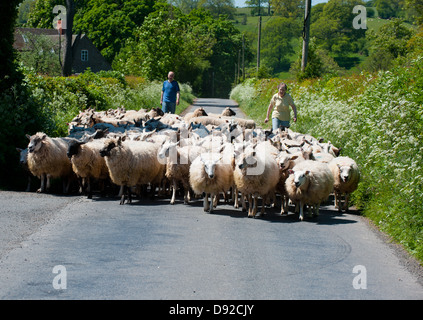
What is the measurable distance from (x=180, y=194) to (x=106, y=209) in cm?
267

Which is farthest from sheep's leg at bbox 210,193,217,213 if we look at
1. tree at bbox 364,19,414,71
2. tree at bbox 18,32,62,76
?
tree at bbox 364,19,414,71

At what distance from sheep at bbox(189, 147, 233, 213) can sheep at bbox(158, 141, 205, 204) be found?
747 millimetres

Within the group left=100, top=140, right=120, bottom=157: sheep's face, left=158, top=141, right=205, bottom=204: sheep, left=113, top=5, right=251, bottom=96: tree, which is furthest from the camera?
left=113, top=5, right=251, bottom=96: tree

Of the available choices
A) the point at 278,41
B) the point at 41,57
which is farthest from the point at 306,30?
the point at 278,41

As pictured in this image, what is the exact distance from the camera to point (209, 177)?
38.6 ft

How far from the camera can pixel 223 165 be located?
12234 mm

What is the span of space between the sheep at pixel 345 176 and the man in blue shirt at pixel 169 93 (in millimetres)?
9232

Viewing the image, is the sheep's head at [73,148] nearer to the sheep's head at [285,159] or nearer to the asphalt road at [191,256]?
the asphalt road at [191,256]

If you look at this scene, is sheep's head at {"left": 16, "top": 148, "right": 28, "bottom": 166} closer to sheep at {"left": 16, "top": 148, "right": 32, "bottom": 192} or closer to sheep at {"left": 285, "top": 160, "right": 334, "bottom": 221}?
sheep at {"left": 16, "top": 148, "right": 32, "bottom": 192}

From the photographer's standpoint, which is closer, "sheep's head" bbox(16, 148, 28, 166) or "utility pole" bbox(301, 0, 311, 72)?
"sheep's head" bbox(16, 148, 28, 166)

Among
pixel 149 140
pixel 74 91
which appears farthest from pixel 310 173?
pixel 74 91

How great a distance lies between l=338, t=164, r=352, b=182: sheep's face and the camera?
39.5 feet

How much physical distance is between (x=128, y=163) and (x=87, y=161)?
3.51ft

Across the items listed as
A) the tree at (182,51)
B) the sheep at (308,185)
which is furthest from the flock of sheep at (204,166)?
the tree at (182,51)
